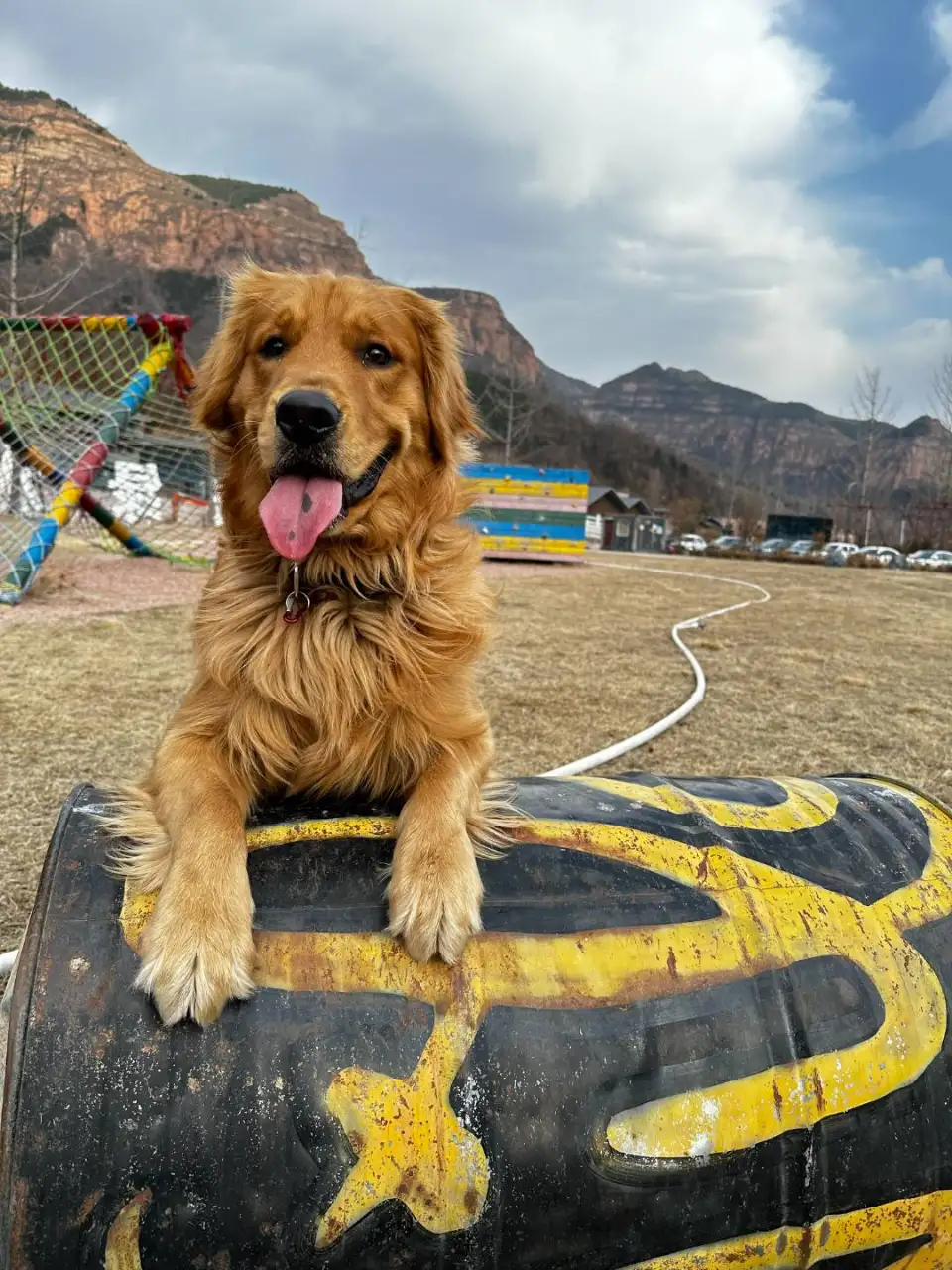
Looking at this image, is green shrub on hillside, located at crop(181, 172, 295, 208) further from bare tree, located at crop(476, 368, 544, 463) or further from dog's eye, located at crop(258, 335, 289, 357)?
dog's eye, located at crop(258, 335, 289, 357)

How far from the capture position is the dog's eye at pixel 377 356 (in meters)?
2.41

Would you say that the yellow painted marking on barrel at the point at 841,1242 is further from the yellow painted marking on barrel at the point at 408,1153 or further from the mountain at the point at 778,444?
the mountain at the point at 778,444

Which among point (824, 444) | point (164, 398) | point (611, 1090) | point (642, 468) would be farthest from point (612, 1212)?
point (824, 444)

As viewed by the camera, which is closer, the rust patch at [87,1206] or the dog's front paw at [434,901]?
the rust patch at [87,1206]

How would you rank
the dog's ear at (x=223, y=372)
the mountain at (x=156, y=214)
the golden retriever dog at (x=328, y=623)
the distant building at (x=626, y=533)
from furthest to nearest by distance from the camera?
the mountain at (x=156, y=214) < the distant building at (x=626, y=533) < the dog's ear at (x=223, y=372) < the golden retriever dog at (x=328, y=623)

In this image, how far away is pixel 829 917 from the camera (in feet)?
5.08

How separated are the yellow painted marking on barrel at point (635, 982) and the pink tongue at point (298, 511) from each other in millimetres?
779

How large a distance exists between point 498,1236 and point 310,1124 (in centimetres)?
33

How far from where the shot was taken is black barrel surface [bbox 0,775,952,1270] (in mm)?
1127

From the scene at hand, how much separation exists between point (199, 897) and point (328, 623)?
853 millimetres

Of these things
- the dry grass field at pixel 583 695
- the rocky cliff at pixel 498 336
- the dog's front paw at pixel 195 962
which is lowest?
the dry grass field at pixel 583 695

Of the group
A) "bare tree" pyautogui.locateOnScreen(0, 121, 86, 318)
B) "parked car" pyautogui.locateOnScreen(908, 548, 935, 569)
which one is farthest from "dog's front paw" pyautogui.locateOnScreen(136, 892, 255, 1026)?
"parked car" pyautogui.locateOnScreen(908, 548, 935, 569)

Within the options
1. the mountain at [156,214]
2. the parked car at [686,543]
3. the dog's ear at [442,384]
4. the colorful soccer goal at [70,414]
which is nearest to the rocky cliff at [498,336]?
the mountain at [156,214]

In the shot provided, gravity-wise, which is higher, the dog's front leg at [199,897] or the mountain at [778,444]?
the mountain at [778,444]
